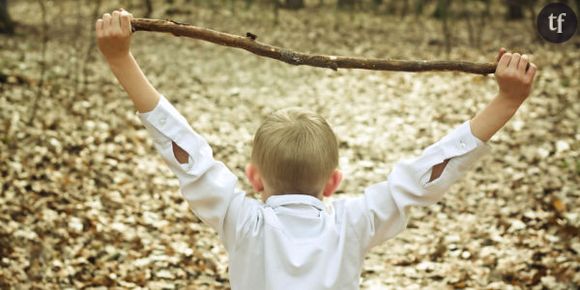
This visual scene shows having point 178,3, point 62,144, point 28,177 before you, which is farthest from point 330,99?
point 178,3

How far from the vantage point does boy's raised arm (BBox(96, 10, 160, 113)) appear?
6.33 ft

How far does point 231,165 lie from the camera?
750 centimetres

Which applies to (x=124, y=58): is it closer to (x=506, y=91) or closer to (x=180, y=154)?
(x=180, y=154)

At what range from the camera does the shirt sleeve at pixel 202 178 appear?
188cm

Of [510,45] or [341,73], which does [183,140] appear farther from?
[510,45]

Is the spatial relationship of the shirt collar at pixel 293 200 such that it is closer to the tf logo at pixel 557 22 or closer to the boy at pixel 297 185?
the boy at pixel 297 185

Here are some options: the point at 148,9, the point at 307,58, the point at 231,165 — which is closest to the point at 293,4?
the point at 148,9

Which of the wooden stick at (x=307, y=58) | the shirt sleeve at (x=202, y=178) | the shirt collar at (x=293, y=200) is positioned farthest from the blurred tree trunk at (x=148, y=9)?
the shirt collar at (x=293, y=200)

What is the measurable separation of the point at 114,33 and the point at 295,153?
630 millimetres

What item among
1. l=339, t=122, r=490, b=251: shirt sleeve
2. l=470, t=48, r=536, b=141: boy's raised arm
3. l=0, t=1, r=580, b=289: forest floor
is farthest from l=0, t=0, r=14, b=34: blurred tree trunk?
l=470, t=48, r=536, b=141: boy's raised arm

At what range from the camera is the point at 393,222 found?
1923mm

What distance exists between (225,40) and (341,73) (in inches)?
399

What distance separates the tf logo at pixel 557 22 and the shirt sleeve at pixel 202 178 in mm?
1028

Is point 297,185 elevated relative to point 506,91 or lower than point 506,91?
lower
